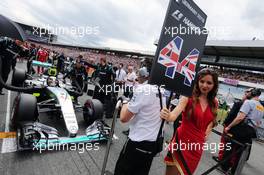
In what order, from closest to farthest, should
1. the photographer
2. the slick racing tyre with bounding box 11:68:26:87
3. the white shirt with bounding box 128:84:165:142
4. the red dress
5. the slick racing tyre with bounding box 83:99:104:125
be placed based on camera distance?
the white shirt with bounding box 128:84:165:142, the red dress, the photographer, the slick racing tyre with bounding box 83:99:104:125, the slick racing tyre with bounding box 11:68:26:87

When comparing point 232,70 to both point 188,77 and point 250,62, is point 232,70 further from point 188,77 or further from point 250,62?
point 188,77

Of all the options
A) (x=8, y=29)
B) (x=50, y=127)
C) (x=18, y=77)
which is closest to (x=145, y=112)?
(x=50, y=127)

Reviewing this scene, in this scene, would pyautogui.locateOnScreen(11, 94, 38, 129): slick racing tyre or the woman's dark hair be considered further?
pyautogui.locateOnScreen(11, 94, 38, 129): slick racing tyre

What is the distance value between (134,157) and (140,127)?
0.28 meters

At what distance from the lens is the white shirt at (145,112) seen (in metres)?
1.84

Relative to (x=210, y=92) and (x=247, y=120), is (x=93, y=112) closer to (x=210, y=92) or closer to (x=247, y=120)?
(x=210, y=92)

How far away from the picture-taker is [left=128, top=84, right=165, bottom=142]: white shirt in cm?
184

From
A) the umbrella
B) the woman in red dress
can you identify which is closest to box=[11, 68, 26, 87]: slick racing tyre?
the umbrella

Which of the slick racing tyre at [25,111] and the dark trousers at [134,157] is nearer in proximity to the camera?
the dark trousers at [134,157]

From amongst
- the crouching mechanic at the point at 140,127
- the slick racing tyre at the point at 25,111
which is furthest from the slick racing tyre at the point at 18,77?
the crouching mechanic at the point at 140,127

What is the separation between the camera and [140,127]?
193 cm

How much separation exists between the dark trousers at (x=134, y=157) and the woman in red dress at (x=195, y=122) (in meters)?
0.31

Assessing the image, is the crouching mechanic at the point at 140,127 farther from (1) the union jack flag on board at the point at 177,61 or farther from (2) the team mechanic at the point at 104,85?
(2) the team mechanic at the point at 104,85

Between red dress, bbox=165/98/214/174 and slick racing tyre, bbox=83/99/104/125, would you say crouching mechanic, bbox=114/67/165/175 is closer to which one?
red dress, bbox=165/98/214/174
